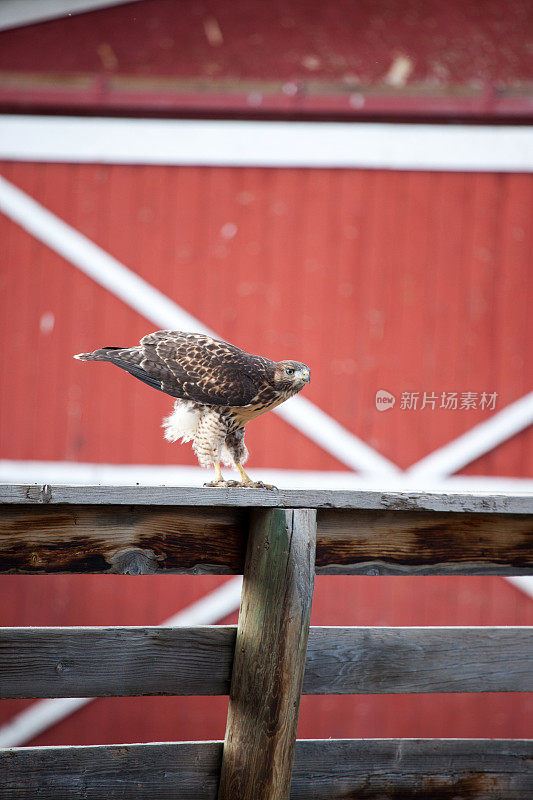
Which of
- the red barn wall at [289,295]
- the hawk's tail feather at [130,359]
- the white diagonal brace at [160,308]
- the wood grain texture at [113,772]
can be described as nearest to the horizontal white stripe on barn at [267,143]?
the red barn wall at [289,295]

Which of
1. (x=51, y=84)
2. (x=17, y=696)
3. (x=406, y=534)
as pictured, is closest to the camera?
(x=17, y=696)

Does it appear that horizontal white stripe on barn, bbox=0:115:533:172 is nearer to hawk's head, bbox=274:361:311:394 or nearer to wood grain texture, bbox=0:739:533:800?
hawk's head, bbox=274:361:311:394

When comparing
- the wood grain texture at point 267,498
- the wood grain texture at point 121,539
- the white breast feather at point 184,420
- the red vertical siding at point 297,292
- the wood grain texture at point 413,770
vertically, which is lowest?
the wood grain texture at point 413,770

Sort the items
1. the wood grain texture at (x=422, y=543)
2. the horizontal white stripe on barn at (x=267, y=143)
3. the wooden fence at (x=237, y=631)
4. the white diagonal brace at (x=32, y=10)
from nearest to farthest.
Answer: the wooden fence at (x=237, y=631)
the wood grain texture at (x=422, y=543)
the white diagonal brace at (x=32, y=10)
the horizontal white stripe on barn at (x=267, y=143)

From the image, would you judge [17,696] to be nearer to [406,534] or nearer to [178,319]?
[406,534]

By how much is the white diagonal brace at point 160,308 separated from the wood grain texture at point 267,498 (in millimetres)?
2167

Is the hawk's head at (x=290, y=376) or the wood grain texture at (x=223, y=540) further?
the hawk's head at (x=290, y=376)

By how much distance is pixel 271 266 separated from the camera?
13.0ft

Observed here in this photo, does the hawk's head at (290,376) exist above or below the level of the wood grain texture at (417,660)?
above

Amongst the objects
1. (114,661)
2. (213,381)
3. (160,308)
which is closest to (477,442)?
(160,308)

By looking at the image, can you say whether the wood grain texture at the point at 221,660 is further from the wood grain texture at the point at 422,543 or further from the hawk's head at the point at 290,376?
the hawk's head at the point at 290,376

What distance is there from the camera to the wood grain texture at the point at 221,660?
1612 mm

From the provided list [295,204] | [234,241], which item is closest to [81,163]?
[234,241]

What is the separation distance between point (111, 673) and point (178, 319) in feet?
8.22
